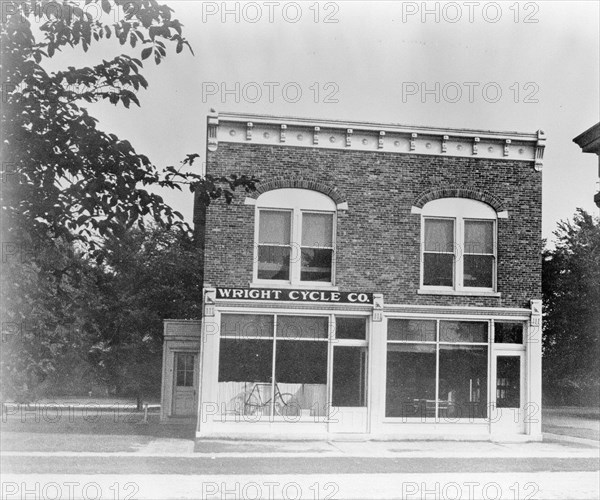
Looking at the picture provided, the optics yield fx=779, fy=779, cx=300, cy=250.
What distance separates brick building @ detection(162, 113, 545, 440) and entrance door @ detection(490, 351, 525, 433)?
0.04 meters

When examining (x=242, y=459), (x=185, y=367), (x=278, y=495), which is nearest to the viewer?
(x=278, y=495)

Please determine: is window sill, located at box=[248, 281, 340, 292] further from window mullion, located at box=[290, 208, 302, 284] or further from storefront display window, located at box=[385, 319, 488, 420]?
storefront display window, located at box=[385, 319, 488, 420]

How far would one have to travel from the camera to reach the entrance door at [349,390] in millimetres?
19047

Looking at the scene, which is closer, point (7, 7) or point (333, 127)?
point (7, 7)

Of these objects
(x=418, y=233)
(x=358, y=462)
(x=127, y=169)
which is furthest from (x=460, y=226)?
(x=127, y=169)

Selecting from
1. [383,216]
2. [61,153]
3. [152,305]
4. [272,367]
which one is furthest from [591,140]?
[152,305]

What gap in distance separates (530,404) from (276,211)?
26.2 ft

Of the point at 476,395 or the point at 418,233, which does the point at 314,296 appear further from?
the point at 476,395

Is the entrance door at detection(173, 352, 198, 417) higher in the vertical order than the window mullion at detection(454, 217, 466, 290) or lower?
lower

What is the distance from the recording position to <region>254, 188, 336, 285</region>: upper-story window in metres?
19.3

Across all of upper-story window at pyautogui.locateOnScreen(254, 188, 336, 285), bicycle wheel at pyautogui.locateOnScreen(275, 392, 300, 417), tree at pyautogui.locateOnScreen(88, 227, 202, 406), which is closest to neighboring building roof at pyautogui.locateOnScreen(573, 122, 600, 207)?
upper-story window at pyautogui.locateOnScreen(254, 188, 336, 285)

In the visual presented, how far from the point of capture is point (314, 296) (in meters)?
19.1

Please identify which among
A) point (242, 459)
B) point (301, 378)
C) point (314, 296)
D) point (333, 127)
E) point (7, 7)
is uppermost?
point (333, 127)

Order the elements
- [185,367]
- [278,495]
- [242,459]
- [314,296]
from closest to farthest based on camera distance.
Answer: [278,495] < [242,459] < [314,296] < [185,367]
